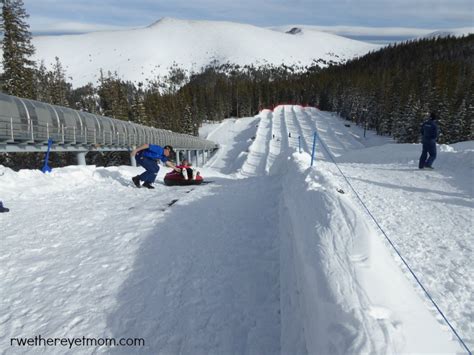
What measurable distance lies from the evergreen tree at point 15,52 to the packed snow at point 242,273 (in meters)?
26.8

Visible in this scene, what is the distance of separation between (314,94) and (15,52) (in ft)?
400

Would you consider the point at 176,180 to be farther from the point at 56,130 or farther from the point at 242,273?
the point at 56,130

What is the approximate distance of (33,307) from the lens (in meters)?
3.54

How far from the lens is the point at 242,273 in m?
4.50

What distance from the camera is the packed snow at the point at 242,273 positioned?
Result: 287 cm

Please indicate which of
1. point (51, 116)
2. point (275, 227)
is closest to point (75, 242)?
point (275, 227)

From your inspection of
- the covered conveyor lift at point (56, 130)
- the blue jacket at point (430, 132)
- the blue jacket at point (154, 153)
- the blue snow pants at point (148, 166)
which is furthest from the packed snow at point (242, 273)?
the covered conveyor lift at point (56, 130)

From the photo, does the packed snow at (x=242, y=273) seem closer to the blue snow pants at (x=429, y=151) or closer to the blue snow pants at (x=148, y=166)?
the blue snow pants at (x=148, y=166)

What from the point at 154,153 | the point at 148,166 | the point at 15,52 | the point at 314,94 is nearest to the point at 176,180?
the point at 148,166

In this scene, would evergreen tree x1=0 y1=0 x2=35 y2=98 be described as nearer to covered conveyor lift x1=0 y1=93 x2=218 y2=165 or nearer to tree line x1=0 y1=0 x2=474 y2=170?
tree line x1=0 y1=0 x2=474 y2=170

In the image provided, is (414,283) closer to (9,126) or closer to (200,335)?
(200,335)

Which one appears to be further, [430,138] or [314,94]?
[314,94]

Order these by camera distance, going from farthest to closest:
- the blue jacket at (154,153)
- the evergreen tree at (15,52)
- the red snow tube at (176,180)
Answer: the evergreen tree at (15,52)
the red snow tube at (176,180)
the blue jacket at (154,153)

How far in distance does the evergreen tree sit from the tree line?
3.2 inches
